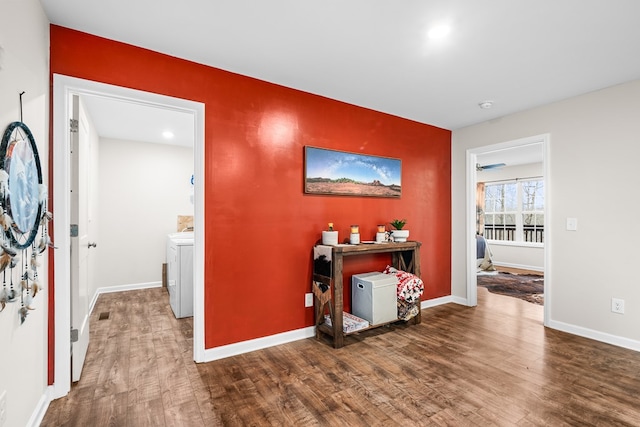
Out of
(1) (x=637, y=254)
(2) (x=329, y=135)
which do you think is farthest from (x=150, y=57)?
(1) (x=637, y=254)

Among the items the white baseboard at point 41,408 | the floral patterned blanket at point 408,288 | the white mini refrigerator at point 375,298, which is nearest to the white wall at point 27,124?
the white baseboard at point 41,408

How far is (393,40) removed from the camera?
2.16m

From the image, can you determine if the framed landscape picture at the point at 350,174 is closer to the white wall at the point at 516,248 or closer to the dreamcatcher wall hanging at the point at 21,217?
the dreamcatcher wall hanging at the point at 21,217

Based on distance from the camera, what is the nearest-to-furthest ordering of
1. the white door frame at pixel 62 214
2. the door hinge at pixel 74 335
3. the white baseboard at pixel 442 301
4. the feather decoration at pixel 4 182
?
the feather decoration at pixel 4 182 < the white door frame at pixel 62 214 < the door hinge at pixel 74 335 < the white baseboard at pixel 442 301

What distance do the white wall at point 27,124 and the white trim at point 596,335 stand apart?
4267mm

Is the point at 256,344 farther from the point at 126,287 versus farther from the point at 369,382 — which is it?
the point at 126,287

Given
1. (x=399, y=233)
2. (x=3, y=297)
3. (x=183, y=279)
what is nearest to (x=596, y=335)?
(x=399, y=233)

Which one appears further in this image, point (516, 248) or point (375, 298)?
point (516, 248)

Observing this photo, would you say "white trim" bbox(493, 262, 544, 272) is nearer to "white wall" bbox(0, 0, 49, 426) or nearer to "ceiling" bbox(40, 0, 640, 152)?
"ceiling" bbox(40, 0, 640, 152)

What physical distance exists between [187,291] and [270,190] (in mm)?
1716

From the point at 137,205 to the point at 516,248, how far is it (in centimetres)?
765

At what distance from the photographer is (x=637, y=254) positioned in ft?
9.14

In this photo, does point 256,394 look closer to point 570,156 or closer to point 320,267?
point 320,267

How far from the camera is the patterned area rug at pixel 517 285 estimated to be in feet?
14.8
